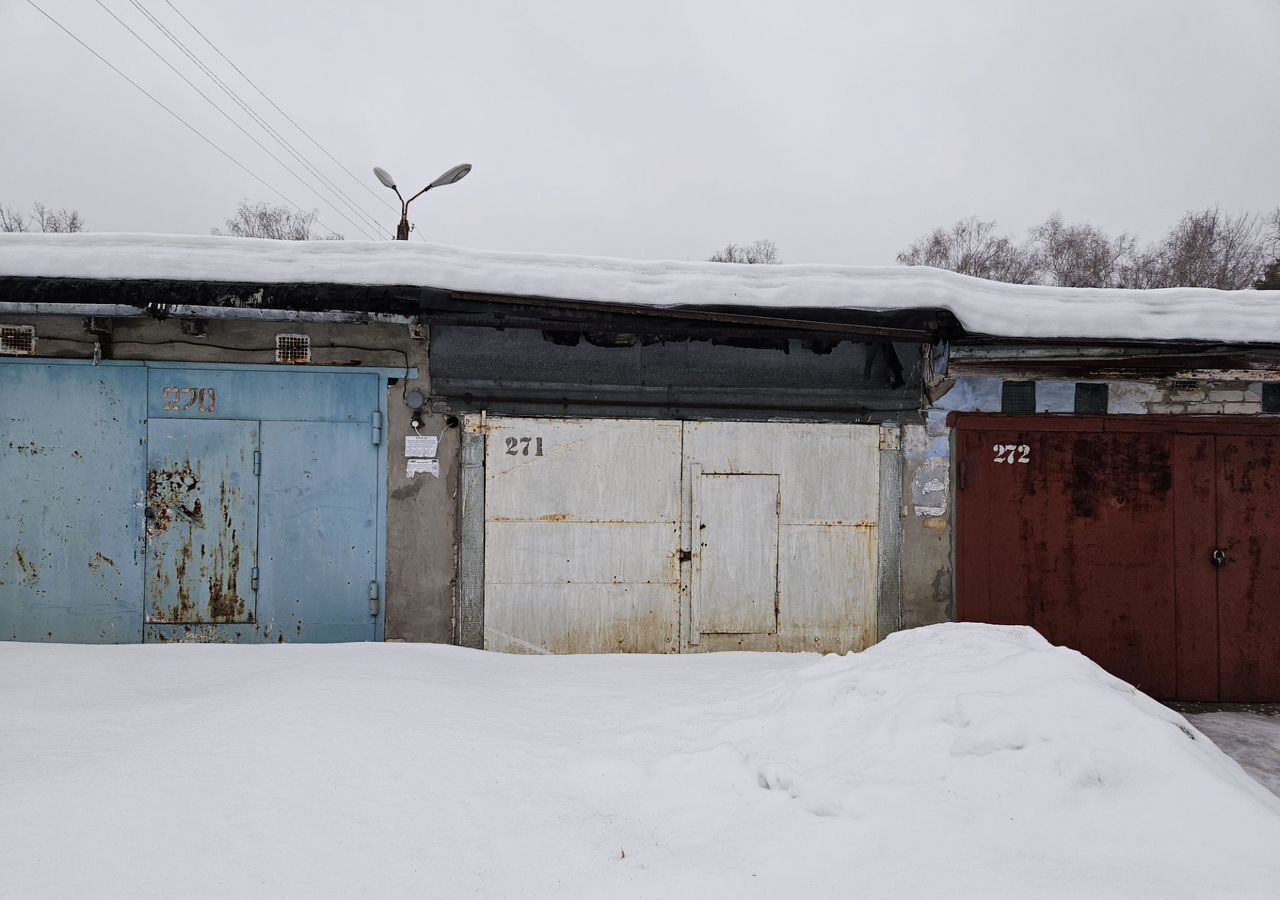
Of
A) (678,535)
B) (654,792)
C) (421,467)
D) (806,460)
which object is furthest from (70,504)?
(806,460)

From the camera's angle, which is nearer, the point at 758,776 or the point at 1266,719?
the point at 758,776

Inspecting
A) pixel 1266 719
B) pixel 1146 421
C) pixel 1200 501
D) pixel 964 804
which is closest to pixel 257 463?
pixel 964 804

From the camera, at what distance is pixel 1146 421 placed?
5801mm

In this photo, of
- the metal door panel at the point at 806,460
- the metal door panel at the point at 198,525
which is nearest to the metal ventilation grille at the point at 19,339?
the metal door panel at the point at 198,525

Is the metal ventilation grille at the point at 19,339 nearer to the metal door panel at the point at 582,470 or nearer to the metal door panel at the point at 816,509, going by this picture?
the metal door panel at the point at 582,470

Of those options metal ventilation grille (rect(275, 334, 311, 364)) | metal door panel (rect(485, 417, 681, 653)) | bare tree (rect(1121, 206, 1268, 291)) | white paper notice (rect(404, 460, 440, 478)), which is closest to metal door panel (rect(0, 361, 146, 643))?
metal ventilation grille (rect(275, 334, 311, 364))

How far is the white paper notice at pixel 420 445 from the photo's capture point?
18.0 ft

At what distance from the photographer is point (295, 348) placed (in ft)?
17.9

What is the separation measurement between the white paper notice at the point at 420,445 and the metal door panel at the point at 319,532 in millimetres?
280

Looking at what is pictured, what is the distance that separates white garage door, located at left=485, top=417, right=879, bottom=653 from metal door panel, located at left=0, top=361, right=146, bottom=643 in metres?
2.88

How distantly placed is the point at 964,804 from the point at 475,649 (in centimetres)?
392

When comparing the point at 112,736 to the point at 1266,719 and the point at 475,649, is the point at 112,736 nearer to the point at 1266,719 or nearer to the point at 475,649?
the point at 475,649

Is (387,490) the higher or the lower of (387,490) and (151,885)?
the higher

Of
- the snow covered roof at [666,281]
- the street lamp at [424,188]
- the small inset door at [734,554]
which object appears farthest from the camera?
the street lamp at [424,188]
